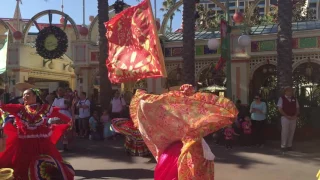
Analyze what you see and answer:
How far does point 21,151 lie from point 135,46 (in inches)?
125

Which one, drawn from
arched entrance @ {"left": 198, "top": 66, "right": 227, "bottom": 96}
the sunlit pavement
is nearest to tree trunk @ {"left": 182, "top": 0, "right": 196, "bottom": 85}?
the sunlit pavement

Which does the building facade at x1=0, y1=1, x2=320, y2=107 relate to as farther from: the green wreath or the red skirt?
the red skirt

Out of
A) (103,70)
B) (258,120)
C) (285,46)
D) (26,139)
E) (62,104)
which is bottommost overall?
(258,120)

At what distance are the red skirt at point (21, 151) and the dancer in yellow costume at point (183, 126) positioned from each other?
1351 millimetres

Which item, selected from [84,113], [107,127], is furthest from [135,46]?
[84,113]

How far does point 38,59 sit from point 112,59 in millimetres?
16560

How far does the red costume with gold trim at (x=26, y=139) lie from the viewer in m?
4.79

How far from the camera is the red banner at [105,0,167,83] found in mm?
6555

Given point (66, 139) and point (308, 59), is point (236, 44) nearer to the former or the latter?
point (308, 59)

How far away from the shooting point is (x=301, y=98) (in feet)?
41.3

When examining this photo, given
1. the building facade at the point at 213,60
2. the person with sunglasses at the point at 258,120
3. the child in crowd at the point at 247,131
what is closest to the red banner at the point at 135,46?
the child in crowd at the point at 247,131

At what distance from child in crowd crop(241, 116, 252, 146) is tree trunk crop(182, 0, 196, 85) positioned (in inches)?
98.7

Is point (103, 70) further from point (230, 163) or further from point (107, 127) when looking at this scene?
point (230, 163)

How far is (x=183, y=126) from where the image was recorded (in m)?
4.16
